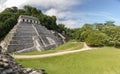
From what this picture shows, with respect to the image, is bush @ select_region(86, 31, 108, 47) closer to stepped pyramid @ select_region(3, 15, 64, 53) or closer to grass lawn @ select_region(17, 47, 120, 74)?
stepped pyramid @ select_region(3, 15, 64, 53)

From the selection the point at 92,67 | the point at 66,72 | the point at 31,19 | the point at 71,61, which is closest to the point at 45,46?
the point at 31,19

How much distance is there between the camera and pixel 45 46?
61.5m

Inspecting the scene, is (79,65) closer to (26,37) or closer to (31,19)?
(26,37)

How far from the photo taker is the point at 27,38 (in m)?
61.4

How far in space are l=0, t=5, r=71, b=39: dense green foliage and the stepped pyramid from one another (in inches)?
191

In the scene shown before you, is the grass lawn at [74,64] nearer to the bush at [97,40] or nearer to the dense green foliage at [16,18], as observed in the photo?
the bush at [97,40]

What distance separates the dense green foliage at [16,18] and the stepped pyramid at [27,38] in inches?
191

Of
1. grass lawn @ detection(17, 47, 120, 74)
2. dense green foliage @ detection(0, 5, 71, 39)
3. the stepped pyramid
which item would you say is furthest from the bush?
dense green foliage @ detection(0, 5, 71, 39)

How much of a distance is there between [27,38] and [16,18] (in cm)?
1385

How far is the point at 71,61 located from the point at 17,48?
22.6m

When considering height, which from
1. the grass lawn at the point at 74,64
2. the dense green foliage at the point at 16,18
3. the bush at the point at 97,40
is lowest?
the bush at the point at 97,40

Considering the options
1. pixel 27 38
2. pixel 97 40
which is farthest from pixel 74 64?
pixel 27 38

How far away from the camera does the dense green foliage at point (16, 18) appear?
67625 millimetres

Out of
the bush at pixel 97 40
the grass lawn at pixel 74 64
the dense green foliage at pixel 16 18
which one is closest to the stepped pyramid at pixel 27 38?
the dense green foliage at pixel 16 18
